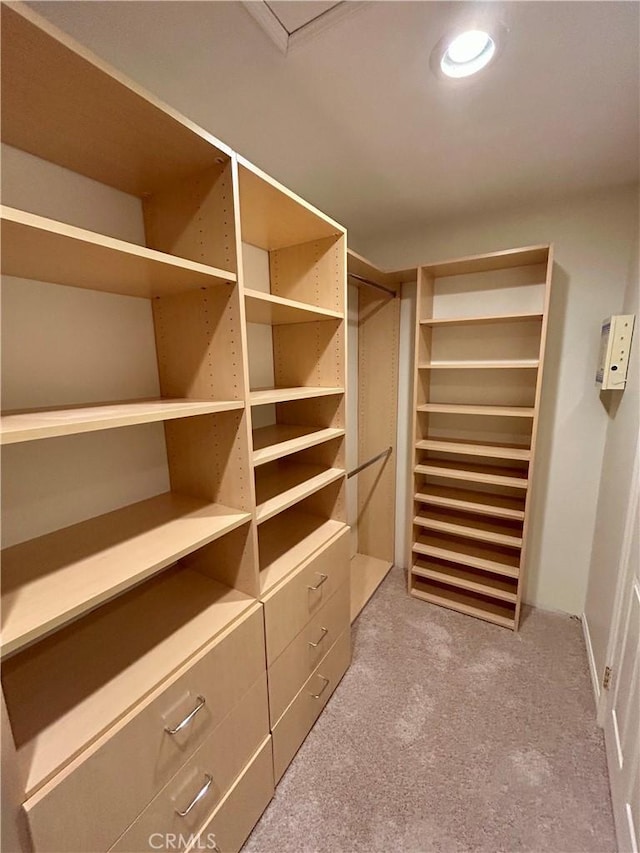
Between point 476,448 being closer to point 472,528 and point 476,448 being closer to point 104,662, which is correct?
point 472,528

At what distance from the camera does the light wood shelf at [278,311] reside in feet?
3.69

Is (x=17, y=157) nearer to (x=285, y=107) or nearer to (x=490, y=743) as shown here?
(x=285, y=107)

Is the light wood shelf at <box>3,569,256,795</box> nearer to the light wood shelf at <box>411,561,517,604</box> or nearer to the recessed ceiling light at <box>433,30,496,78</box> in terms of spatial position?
the light wood shelf at <box>411,561,517,604</box>

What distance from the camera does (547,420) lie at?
2129mm

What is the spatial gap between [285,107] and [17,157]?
0.86 m

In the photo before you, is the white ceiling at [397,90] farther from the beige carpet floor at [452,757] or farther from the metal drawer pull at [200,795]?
the beige carpet floor at [452,757]

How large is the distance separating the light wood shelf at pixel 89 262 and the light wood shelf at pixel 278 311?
5.9 inches

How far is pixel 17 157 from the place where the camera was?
2.87ft

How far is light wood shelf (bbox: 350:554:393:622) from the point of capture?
2.34m

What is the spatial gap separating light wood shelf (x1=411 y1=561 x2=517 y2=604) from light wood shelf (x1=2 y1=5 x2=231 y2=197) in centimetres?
249

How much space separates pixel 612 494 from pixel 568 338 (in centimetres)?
92

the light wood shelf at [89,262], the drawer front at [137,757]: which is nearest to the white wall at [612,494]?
the drawer front at [137,757]

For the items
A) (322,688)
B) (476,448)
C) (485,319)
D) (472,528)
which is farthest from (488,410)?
(322,688)

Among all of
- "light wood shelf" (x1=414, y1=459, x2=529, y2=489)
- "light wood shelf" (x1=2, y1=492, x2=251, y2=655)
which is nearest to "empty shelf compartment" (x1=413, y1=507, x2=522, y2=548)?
"light wood shelf" (x1=414, y1=459, x2=529, y2=489)
